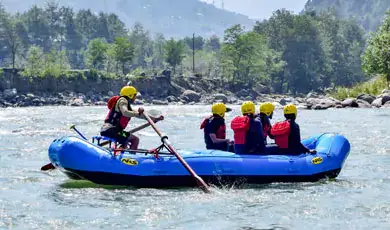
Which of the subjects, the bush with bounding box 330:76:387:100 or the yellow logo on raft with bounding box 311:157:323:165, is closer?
the yellow logo on raft with bounding box 311:157:323:165

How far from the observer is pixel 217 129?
13.7m

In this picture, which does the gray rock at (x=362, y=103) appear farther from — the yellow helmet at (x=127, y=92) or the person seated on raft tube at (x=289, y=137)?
the yellow helmet at (x=127, y=92)

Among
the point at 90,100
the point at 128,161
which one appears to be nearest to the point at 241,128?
the point at 128,161

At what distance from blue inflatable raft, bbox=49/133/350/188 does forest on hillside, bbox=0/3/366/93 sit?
65547 mm

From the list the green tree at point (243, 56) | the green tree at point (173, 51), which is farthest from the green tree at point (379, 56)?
the green tree at point (173, 51)

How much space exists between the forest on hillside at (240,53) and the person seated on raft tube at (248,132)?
65.9 meters

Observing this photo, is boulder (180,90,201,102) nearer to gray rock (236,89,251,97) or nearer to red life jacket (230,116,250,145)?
gray rock (236,89,251,97)

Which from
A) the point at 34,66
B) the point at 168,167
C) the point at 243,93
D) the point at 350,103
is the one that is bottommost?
the point at 243,93

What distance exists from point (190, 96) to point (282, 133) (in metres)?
62.9

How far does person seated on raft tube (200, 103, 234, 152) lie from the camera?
535 inches

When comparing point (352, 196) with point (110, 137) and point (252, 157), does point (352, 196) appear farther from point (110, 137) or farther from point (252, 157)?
point (110, 137)

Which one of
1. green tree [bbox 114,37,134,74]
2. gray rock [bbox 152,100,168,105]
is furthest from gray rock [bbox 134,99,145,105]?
green tree [bbox 114,37,134,74]

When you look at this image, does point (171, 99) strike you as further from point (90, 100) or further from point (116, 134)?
point (116, 134)

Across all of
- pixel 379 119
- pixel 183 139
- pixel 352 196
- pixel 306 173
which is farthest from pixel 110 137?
pixel 379 119
